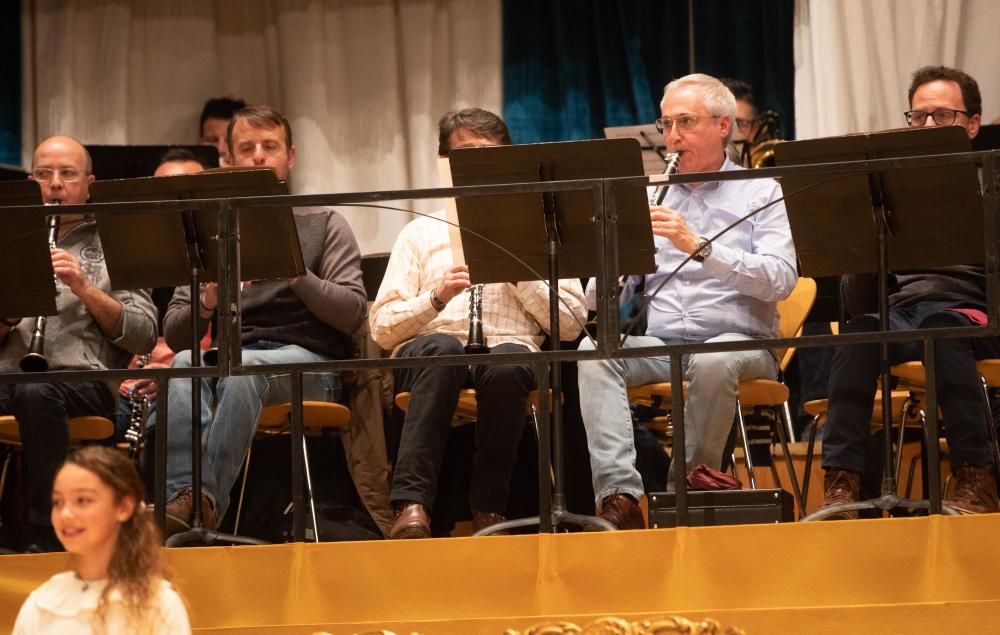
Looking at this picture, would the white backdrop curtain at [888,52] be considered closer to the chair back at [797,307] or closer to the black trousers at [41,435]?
the chair back at [797,307]

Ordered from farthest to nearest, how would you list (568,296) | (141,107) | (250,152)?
(141,107) → (250,152) → (568,296)

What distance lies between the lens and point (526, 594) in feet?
10.8

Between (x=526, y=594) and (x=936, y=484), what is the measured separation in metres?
0.97

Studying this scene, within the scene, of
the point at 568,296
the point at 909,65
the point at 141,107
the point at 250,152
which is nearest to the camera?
the point at 568,296

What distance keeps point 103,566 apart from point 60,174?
2.27m

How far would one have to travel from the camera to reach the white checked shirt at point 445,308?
13.1ft

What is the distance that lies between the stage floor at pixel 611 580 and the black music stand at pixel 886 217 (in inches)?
5.6

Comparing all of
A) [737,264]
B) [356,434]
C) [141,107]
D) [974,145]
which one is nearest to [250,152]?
[356,434]

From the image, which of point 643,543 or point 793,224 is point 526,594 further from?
point 793,224

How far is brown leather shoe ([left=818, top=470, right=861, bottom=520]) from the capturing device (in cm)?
357

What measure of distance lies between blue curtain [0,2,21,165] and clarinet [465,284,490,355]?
11.6 feet

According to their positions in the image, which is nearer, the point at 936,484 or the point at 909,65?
the point at 936,484

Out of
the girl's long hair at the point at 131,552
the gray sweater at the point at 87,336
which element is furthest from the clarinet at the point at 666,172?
the girl's long hair at the point at 131,552

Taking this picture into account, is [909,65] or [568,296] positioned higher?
[909,65]
